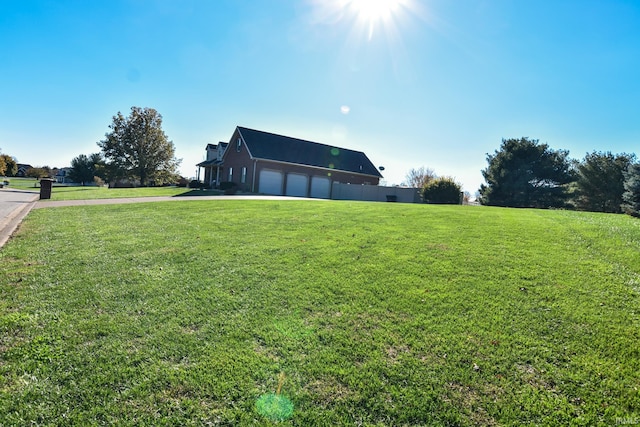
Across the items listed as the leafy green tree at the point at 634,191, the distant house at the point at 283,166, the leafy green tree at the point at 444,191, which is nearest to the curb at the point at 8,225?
the distant house at the point at 283,166

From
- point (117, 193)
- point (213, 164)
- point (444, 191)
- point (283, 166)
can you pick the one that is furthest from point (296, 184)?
point (117, 193)

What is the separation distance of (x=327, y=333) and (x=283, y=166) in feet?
93.4

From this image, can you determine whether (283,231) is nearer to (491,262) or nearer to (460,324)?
(491,262)

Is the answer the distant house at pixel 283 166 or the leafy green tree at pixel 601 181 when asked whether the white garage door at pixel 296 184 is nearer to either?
the distant house at pixel 283 166

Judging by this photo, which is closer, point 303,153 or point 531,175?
point 531,175

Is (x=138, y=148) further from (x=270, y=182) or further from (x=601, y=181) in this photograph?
(x=601, y=181)

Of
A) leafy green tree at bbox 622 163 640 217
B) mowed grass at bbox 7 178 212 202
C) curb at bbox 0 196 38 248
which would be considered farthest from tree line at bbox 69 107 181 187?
leafy green tree at bbox 622 163 640 217

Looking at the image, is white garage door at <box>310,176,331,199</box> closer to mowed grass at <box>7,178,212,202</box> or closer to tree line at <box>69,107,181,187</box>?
mowed grass at <box>7,178,212,202</box>

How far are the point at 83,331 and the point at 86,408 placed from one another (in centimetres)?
130

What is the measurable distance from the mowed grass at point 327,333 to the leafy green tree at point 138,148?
3952 centimetres

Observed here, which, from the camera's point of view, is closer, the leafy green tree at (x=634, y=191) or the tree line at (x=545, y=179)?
the leafy green tree at (x=634, y=191)

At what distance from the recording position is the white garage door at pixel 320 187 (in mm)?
33219

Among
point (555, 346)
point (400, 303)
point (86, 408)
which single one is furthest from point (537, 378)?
point (86, 408)

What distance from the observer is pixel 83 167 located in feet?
190
